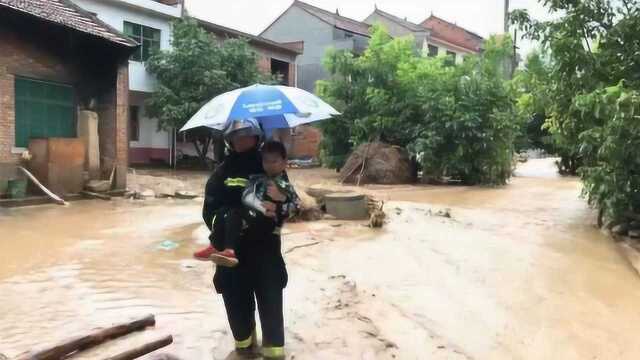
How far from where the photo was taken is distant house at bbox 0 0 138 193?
1409cm

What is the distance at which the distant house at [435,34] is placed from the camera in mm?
42812

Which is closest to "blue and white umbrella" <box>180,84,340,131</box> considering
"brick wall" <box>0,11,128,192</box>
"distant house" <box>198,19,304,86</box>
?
"brick wall" <box>0,11,128,192</box>

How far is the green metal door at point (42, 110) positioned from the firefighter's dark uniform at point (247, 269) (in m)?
12.5

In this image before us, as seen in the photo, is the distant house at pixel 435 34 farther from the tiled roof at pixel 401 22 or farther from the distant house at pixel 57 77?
the distant house at pixel 57 77

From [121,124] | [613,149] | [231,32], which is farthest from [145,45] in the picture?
[613,149]

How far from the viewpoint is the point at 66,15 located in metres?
15.3

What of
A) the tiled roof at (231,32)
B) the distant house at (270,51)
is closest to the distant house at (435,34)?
the distant house at (270,51)

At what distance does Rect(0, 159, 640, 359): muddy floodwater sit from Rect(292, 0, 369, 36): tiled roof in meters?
26.5

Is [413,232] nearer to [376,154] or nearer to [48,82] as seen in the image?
[48,82]

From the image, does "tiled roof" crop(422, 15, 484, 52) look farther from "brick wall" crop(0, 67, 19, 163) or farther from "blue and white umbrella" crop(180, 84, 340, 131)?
"blue and white umbrella" crop(180, 84, 340, 131)

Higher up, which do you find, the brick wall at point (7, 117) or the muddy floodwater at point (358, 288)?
the brick wall at point (7, 117)

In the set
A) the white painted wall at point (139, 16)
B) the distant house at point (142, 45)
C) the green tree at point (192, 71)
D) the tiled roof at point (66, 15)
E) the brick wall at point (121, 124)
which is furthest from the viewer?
the green tree at point (192, 71)

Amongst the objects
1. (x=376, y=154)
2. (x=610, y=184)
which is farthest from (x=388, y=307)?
(x=376, y=154)

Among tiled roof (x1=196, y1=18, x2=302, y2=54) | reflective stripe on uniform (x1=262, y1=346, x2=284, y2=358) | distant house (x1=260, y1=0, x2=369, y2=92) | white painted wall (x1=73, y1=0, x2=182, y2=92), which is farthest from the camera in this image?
distant house (x1=260, y1=0, x2=369, y2=92)
